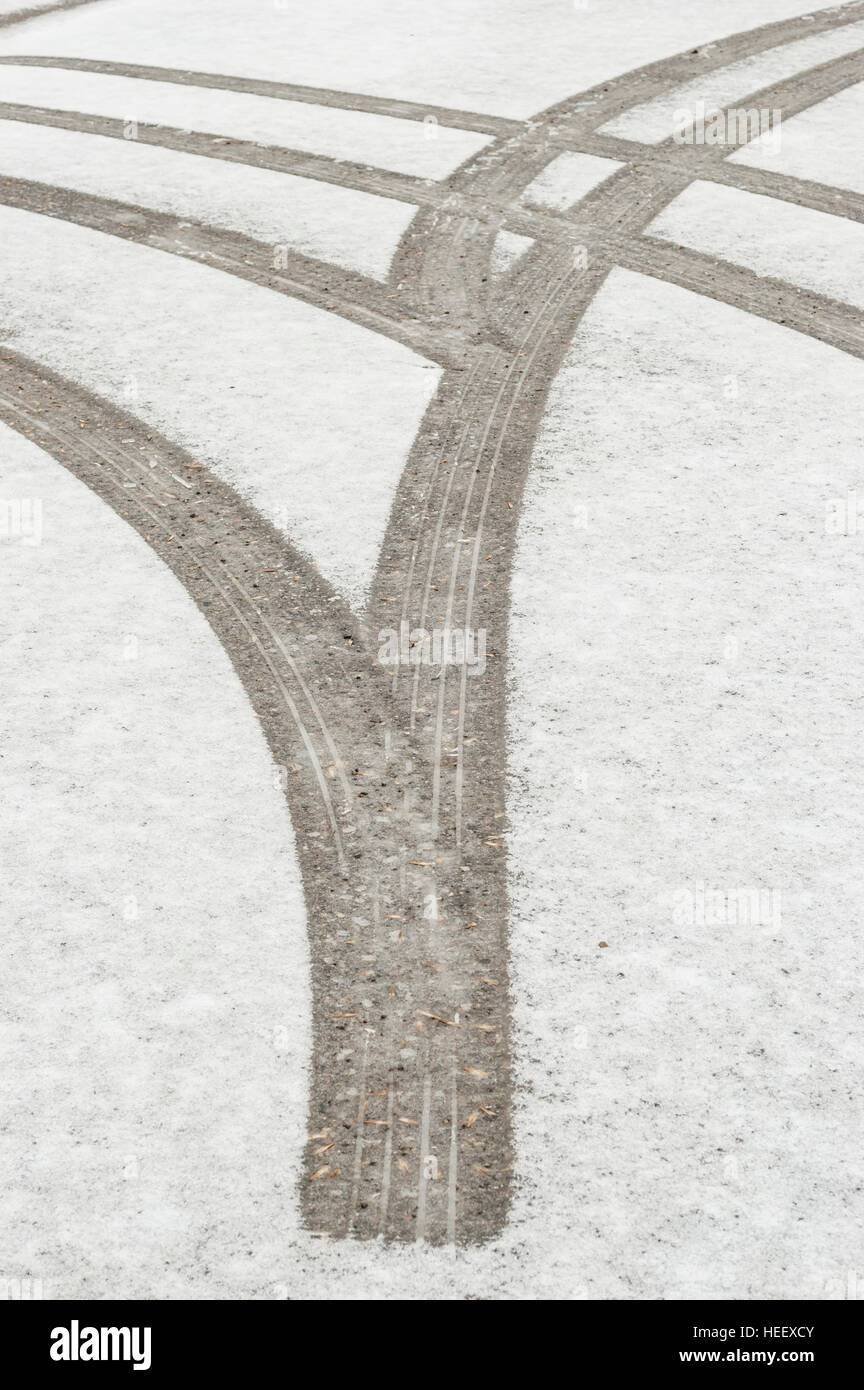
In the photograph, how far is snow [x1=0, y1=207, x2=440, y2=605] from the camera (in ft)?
46.1

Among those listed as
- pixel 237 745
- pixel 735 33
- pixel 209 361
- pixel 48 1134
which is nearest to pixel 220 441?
pixel 209 361

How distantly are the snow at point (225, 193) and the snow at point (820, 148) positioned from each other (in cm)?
638

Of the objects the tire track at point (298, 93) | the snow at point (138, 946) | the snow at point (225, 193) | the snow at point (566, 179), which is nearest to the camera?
the snow at point (138, 946)

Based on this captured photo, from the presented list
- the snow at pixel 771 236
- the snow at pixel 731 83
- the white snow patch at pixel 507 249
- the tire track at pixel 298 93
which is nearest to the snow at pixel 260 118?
the tire track at pixel 298 93

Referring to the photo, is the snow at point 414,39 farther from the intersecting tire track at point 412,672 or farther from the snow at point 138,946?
the snow at point 138,946

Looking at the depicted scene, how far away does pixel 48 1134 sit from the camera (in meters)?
7.93

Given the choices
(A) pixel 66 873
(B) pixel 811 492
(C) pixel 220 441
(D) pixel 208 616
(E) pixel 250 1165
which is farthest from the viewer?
(C) pixel 220 441

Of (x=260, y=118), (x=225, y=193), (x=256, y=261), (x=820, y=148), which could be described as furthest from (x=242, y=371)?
(x=820, y=148)

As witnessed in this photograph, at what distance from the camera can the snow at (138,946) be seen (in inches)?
298

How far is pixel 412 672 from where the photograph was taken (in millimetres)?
11672

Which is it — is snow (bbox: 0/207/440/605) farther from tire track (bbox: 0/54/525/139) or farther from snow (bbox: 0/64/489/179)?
tire track (bbox: 0/54/525/139)
